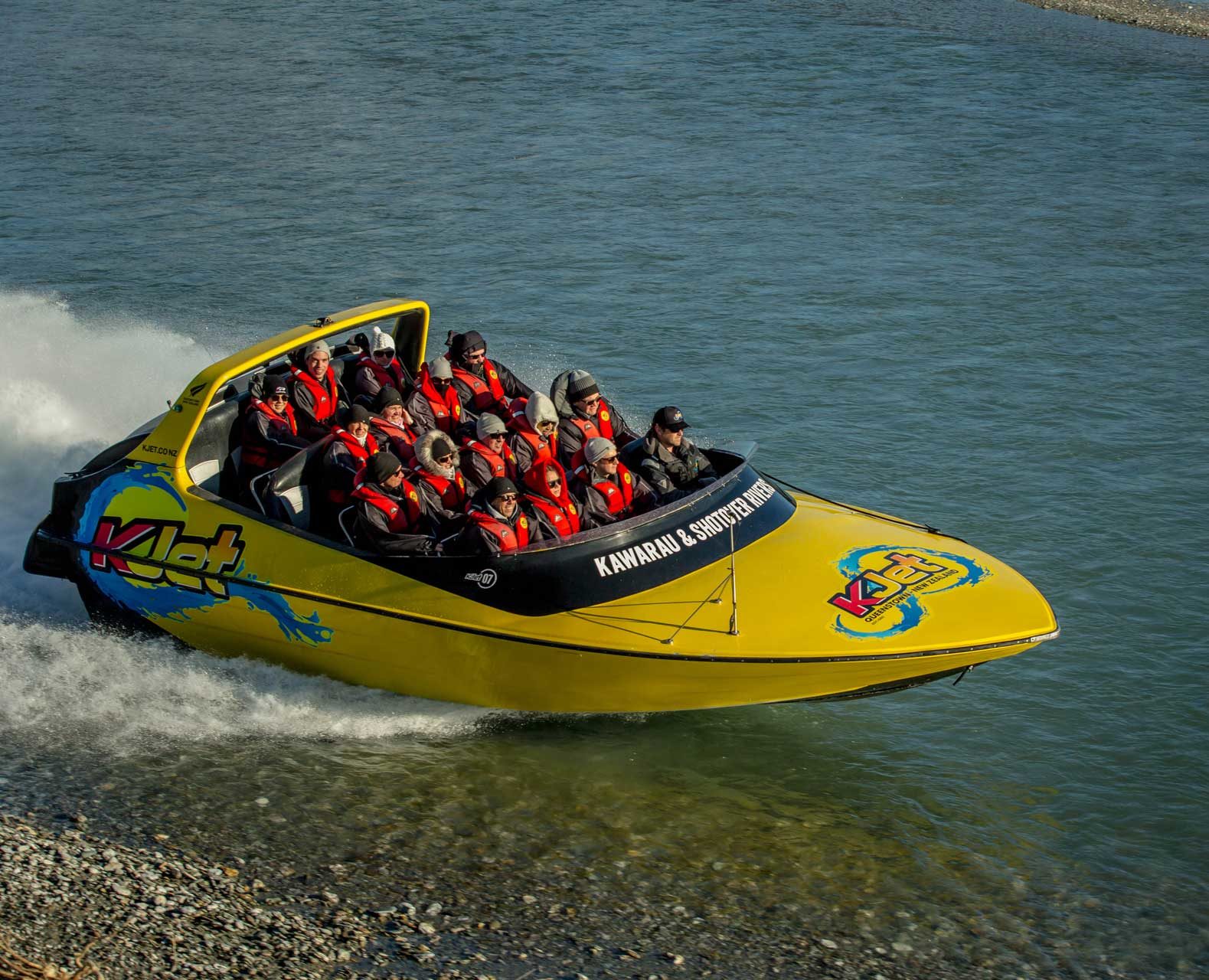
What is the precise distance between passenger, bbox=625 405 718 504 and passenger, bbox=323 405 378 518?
174 centimetres

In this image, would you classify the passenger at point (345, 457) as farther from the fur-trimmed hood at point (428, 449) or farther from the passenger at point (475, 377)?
the passenger at point (475, 377)

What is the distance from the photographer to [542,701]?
824cm

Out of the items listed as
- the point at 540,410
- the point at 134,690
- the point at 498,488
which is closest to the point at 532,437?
the point at 540,410

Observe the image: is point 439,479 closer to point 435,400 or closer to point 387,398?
point 387,398

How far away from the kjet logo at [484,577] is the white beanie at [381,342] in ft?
10.8

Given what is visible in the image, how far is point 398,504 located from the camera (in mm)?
8367

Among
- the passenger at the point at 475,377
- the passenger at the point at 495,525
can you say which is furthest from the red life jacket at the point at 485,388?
the passenger at the point at 495,525

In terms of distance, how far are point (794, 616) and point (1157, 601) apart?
4276mm

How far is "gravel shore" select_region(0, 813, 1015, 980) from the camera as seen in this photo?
6457 millimetres

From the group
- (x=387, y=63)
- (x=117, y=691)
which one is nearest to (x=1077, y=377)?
(x=117, y=691)

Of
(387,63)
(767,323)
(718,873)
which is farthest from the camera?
(387,63)

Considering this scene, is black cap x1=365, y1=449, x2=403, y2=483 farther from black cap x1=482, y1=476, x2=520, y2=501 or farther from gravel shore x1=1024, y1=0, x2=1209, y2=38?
gravel shore x1=1024, y1=0, x2=1209, y2=38

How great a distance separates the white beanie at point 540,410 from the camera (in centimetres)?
901

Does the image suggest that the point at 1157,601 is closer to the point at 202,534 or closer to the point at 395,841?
the point at 395,841
